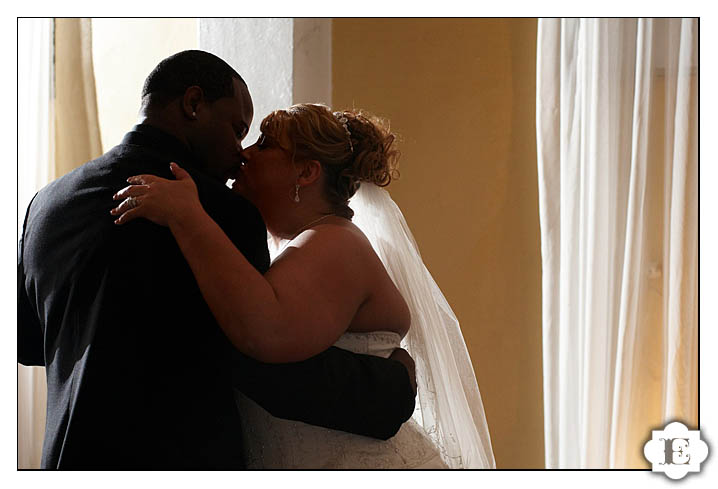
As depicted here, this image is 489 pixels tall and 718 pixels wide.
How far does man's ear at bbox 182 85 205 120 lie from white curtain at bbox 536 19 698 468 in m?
1.09

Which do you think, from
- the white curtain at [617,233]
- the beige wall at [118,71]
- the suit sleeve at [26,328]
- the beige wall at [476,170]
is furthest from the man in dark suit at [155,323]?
the beige wall at [118,71]

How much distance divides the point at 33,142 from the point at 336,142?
1509 mm

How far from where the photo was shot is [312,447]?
1.45 metres

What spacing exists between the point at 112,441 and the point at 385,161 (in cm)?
82

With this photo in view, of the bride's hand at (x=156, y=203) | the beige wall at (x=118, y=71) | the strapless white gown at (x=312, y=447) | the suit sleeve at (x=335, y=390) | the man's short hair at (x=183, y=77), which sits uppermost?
the beige wall at (x=118, y=71)

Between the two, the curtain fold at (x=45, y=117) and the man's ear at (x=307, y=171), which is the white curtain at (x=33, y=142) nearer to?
the curtain fold at (x=45, y=117)

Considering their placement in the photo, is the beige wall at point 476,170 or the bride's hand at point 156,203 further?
the beige wall at point 476,170

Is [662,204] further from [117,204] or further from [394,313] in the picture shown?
[117,204]

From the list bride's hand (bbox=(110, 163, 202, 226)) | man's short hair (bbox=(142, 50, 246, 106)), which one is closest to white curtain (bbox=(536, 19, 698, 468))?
man's short hair (bbox=(142, 50, 246, 106))

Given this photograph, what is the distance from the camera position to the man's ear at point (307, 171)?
1.56 metres

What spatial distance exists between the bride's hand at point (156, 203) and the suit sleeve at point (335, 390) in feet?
0.98

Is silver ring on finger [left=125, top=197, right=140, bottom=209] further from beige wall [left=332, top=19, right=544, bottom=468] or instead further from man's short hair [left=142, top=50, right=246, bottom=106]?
beige wall [left=332, top=19, right=544, bottom=468]

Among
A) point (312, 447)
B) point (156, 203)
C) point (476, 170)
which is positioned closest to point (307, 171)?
point (156, 203)
